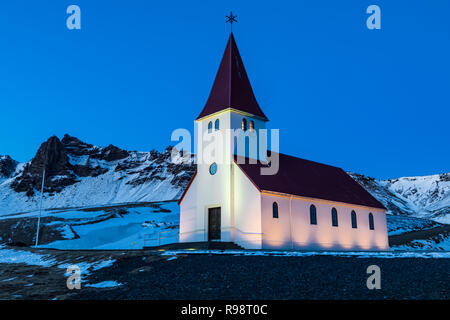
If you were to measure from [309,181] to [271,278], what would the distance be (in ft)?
55.7

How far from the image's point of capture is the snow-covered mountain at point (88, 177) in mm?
129750

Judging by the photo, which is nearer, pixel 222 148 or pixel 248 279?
pixel 248 279

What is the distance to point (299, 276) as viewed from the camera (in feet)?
43.3

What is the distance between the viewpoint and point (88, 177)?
151 metres

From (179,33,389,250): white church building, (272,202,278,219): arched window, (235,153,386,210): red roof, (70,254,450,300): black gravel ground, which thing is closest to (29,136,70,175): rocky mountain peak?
(235,153,386,210): red roof

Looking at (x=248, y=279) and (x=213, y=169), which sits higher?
(x=213, y=169)

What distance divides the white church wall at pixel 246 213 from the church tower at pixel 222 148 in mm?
305

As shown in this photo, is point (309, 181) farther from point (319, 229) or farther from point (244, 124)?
point (244, 124)

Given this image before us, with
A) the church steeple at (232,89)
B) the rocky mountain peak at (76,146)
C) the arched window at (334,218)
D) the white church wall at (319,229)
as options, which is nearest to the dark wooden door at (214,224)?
the white church wall at (319,229)

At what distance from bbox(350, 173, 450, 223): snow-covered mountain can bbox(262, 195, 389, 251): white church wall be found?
4427 inches

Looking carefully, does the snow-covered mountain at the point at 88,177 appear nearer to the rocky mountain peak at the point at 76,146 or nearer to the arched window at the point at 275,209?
the rocky mountain peak at the point at 76,146

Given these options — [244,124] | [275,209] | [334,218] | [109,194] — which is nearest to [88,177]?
[109,194]
